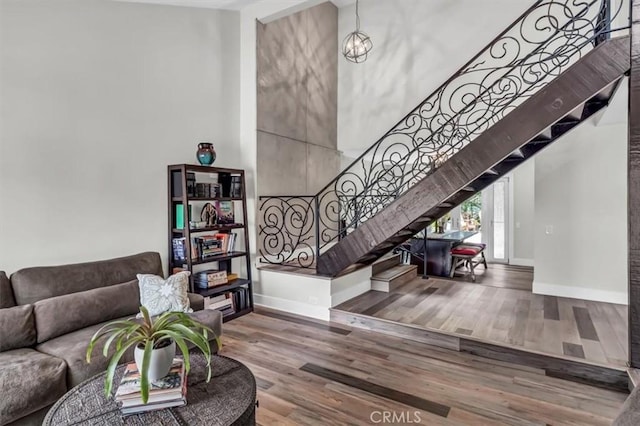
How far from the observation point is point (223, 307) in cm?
419

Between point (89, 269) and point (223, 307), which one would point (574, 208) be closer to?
point (223, 307)

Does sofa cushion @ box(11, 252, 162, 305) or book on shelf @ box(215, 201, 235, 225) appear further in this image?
book on shelf @ box(215, 201, 235, 225)

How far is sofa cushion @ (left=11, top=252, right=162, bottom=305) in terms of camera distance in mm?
2697

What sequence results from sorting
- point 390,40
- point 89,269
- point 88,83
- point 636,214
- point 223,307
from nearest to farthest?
point 636,214 → point 89,269 → point 88,83 → point 223,307 → point 390,40

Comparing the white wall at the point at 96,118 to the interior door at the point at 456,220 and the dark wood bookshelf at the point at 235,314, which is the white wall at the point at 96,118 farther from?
the interior door at the point at 456,220

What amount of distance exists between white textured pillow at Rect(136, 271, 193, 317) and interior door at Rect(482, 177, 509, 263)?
727 centimetres

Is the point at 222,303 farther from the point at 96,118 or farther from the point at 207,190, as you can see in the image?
the point at 96,118

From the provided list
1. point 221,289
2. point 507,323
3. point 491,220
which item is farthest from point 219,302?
point 491,220

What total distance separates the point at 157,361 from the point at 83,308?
5.15ft

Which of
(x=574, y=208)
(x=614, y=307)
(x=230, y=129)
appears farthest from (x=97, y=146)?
(x=614, y=307)

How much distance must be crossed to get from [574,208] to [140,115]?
5578 mm

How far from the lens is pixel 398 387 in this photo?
2746 mm

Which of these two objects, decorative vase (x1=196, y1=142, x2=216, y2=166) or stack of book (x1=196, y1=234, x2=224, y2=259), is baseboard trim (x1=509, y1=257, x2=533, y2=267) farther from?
decorative vase (x1=196, y1=142, x2=216, y2=166)

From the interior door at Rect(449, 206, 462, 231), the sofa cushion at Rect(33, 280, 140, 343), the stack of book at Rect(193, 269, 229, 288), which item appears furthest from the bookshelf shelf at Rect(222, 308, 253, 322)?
the interior door at Rect(449, 206, 462, 231)
